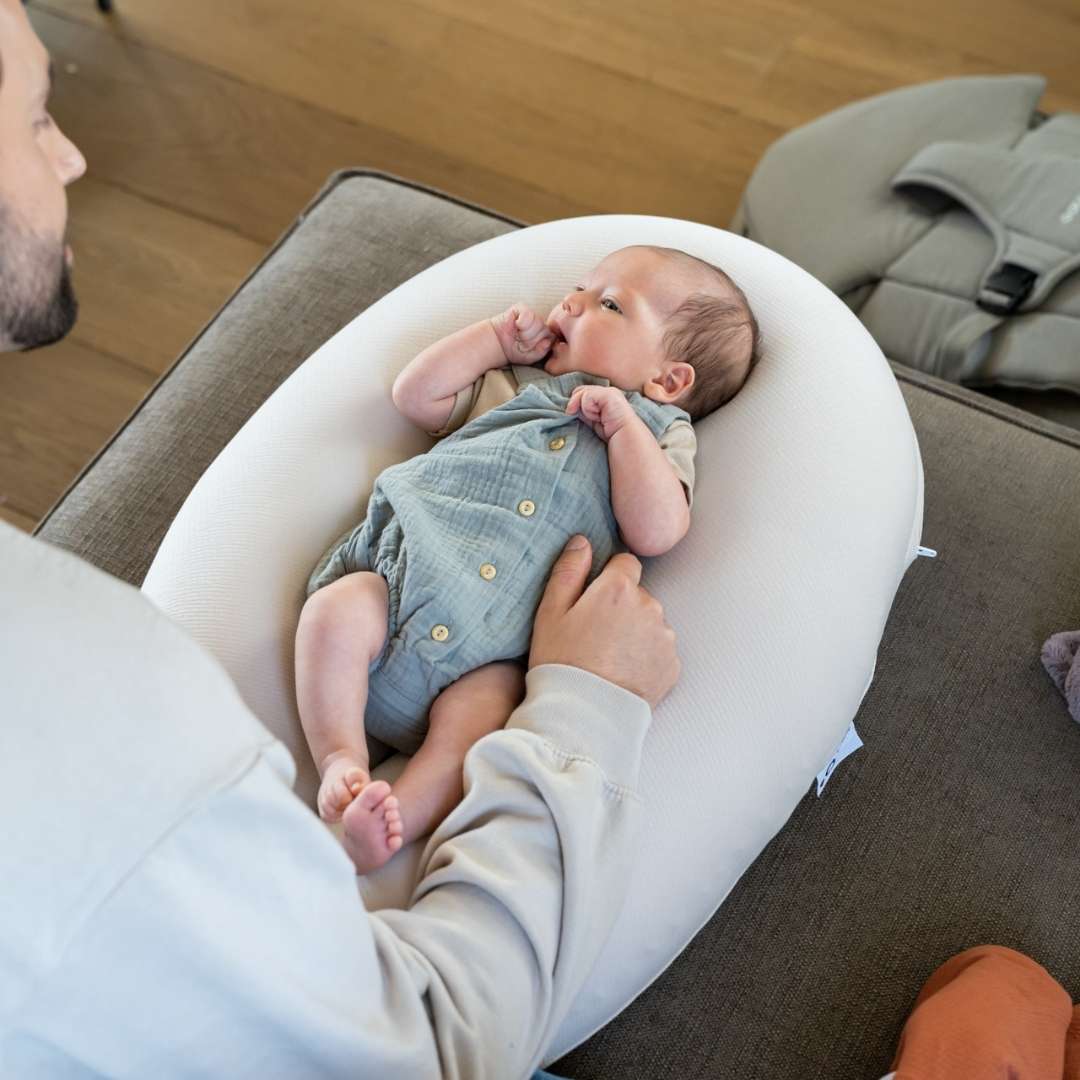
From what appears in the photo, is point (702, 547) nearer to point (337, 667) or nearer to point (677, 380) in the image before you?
point (677, 380)

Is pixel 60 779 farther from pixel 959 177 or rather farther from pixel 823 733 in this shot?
pixel 959 177

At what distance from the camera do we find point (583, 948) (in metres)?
0.79

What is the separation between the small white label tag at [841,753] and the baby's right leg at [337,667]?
0.43m

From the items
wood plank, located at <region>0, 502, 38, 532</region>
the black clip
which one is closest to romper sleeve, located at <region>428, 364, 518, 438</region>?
the black clip

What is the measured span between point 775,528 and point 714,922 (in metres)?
0.35

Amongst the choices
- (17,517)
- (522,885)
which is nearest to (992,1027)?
(522,885)

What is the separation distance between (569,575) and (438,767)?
204 millimetres

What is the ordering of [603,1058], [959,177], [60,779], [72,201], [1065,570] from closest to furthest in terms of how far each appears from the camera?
[60,779]
[603,1058]
[1065,570]
[959,177]
[72,201]

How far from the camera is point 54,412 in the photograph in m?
1.91

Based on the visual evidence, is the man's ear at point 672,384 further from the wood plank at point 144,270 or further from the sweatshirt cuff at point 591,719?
the wood plank at point 144,270

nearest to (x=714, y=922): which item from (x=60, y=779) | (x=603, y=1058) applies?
(x=603, y=1058)

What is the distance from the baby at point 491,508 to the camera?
0.94 meters

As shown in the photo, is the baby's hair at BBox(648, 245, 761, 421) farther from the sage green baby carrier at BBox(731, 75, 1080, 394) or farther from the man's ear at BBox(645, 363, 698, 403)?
the sage green baby carrier at BBox(731, 75, 1080, 394)

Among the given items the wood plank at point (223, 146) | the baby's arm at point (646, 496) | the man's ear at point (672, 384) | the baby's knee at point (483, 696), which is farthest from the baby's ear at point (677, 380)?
the wood plank at point (223, 146)
